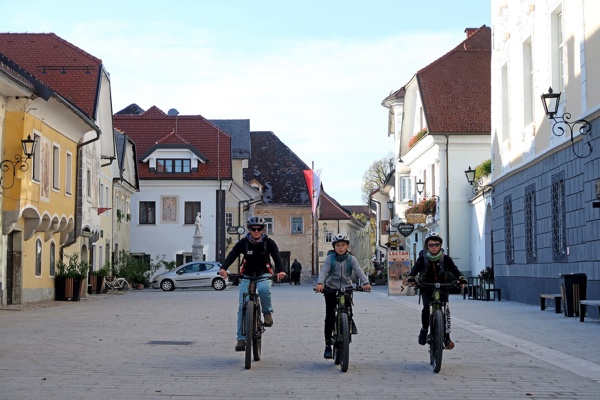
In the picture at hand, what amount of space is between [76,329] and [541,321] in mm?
9265

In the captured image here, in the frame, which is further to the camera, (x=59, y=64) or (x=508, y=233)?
(x=59, y=64)

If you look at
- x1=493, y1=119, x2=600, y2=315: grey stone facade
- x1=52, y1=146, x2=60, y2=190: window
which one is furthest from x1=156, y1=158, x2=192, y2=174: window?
x1=493, y1=119, x2=600, y2=315: grey stone facade

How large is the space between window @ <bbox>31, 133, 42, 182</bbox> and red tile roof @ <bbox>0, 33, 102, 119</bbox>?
8.97 m

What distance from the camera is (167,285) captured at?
49.3m

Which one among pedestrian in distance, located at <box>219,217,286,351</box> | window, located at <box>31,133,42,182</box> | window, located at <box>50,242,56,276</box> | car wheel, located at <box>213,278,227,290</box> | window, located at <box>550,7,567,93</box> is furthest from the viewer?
car wheel, located at <box>213,278,227,290</box>

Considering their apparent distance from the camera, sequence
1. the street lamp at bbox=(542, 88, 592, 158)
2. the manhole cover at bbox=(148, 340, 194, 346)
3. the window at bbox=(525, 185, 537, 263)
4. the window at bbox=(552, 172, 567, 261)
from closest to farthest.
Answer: the manhole cover at bbox=(148, 340, 194, 346) < the street lamp at bbox=(542, 88, 592, 158) < the window at bbox=(552, 172, 567, 261) < the window at bbox=(525, 185, 537, 263)

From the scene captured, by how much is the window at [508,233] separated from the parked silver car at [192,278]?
19.7m

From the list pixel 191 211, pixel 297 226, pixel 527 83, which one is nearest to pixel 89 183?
pixel 527 83

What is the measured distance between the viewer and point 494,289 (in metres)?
32.8

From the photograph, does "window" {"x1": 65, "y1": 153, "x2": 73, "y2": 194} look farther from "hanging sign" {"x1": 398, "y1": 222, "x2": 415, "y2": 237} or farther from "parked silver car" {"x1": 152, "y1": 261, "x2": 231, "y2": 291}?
"parked silver car" {"x1": 152, "y1": 261, "x2": 231, "y2": 291}

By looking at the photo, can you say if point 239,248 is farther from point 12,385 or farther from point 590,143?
point 590,143

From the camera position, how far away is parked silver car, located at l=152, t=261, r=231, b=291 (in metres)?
49.4

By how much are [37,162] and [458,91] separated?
83.3 ft

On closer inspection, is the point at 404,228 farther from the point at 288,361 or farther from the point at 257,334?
the point at 257,334
